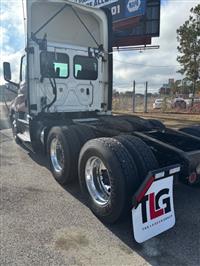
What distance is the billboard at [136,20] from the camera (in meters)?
13.9

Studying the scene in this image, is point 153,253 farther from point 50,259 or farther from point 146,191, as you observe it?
point 50,259

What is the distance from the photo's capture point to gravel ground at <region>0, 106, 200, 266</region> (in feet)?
9.68

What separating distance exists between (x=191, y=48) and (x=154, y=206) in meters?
18.8

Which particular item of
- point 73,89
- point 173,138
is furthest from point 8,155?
point 173,138

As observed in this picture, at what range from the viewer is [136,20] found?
14.0 metres

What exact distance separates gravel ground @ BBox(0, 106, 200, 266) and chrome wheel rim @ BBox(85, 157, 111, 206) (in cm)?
28

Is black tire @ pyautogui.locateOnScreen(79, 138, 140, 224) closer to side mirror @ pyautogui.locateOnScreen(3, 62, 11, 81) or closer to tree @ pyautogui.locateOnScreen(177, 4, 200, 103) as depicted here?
side mirror @ pyautogui.locateOnScreen(3, 62, 11, 81)

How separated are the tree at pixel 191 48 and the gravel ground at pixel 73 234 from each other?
16.8 meters

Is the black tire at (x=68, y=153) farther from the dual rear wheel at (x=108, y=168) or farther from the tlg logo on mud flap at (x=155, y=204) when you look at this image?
the tlg logo on mud flap at (x=155, y=204)

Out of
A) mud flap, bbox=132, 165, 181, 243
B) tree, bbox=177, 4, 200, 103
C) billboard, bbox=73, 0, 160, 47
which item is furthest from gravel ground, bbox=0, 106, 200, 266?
tree, bbox=177, 4, 200, 103

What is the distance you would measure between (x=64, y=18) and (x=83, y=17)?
47 centimetres

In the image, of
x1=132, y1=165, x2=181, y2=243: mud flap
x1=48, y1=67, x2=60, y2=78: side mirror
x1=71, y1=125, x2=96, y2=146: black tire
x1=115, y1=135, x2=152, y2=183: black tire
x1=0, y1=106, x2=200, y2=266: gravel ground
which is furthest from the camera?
x1=48, y1=67, x2=60, y2=78: side mirror

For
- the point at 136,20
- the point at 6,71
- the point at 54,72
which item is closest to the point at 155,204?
the point at 54,72

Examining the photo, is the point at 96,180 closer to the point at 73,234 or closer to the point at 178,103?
the point at 73,234
